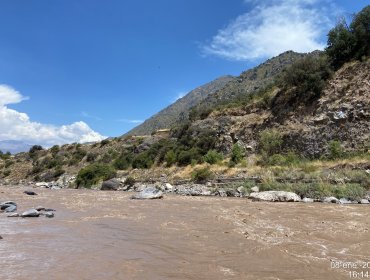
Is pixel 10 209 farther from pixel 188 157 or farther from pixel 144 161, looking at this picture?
pixel 144 161

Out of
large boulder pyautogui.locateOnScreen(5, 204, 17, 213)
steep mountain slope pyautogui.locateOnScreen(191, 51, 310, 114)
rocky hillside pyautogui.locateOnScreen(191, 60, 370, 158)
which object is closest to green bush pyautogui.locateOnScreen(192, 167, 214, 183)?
rocky hillside pyautogui.locateOnScreen(191, 60, 370, 158)

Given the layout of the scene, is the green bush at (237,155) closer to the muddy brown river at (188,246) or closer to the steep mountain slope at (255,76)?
the muddy brown river at (188,246)

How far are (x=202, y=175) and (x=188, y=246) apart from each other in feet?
85.8

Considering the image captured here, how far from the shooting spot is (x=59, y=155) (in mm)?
70125

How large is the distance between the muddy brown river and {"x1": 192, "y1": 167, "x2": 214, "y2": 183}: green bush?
18456 mm

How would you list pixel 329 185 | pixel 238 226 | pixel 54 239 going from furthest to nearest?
pixel 329 185
pixel 238 226
pixel 54 239

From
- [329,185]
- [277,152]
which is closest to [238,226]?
[329,185]

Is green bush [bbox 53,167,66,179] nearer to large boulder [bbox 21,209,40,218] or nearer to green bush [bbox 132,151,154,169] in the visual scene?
green bush [bbox 132,151,154,169]

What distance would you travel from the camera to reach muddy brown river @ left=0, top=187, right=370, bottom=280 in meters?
8.15

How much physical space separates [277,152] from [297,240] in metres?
29.7

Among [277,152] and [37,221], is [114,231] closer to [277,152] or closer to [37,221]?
[37,221]

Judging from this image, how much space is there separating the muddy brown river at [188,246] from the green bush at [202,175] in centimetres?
1846

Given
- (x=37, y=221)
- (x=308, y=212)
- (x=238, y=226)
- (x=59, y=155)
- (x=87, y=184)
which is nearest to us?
(x=238, y=226)

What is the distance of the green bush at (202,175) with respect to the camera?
3672cm
